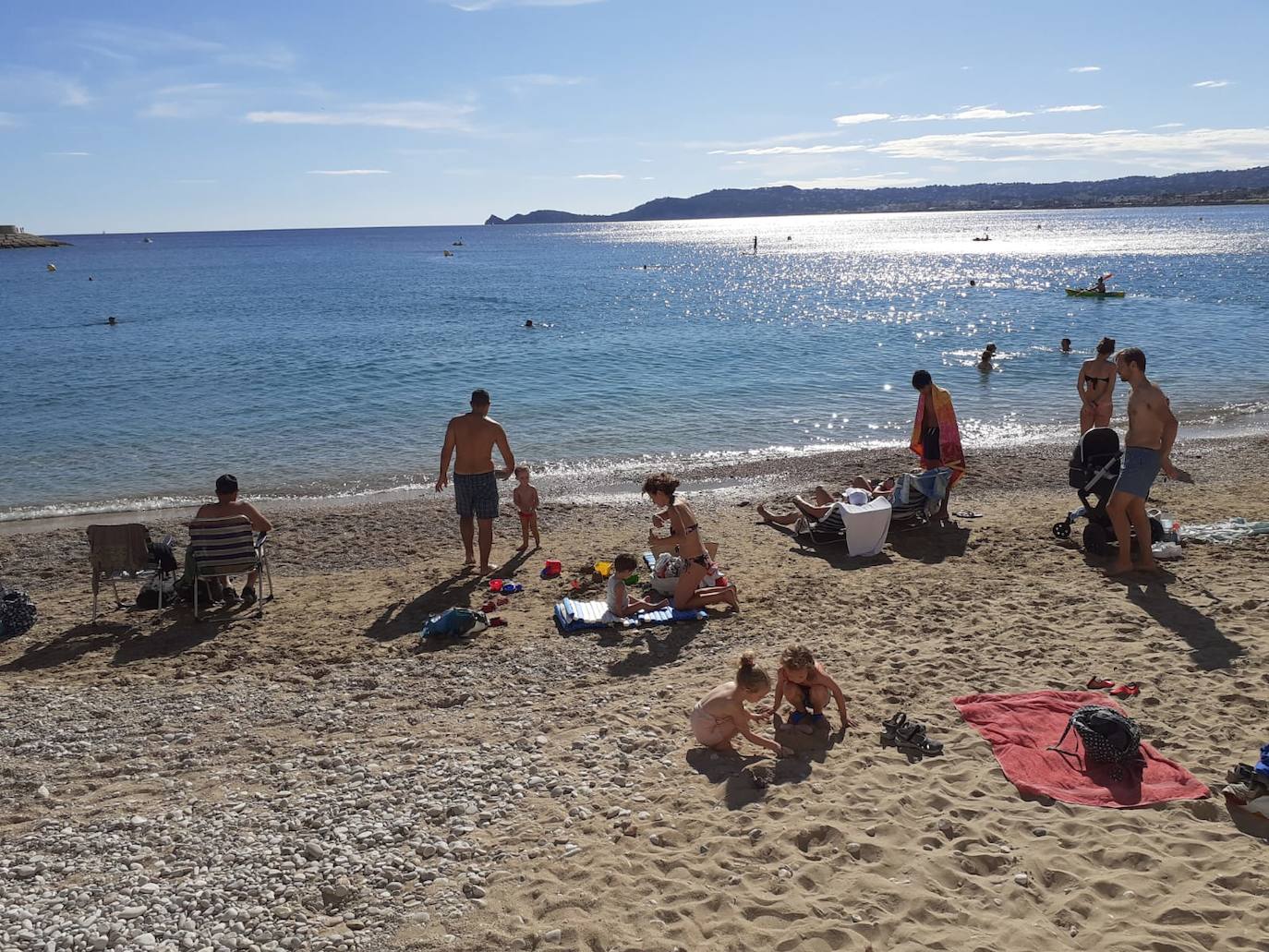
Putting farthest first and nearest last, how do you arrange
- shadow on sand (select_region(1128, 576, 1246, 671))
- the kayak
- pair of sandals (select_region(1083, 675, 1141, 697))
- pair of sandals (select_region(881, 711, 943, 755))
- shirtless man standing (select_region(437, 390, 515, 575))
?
the kayak
shirtless man standing (select_region(437, 390, 515, 575))
shadow on sand (select_region(1128, 576, 1246, 671))
pair of sandals (select_region(1083, 675, 1141, 697))
pair of sandals (select_region(881, 711, 943, 755))

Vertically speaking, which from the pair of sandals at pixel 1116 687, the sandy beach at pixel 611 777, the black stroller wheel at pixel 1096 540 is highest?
the black stroller wheel at pixel 1096 540

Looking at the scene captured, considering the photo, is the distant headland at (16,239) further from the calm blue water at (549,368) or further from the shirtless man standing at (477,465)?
the shirtless man standing at (477,465)

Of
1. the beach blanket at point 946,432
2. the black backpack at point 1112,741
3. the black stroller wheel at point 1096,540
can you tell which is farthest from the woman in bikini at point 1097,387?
the black backpack at point 1112,741

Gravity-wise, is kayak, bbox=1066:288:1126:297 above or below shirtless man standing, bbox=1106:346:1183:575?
above

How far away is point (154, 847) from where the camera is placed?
186 inches

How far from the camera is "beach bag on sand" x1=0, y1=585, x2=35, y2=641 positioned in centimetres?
809

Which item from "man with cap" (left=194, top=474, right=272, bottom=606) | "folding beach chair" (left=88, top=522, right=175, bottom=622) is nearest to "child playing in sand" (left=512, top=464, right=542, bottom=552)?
"man with cap" (left=194, top=474, right=272, bottom=606)

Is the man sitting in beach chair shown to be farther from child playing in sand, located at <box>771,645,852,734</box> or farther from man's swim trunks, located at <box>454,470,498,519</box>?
child playing in sand, located at <box>771,645,852,734</box>

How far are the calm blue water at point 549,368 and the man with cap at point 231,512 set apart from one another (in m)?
5.82

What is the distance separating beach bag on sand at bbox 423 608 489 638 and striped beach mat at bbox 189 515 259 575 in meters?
1.92

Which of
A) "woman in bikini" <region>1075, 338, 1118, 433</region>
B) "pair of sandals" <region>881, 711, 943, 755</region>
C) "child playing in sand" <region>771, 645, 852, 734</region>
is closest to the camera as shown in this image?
"pair of sandals" <region>881, 711, 943, 755</region>

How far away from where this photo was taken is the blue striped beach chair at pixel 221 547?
26.6 feet

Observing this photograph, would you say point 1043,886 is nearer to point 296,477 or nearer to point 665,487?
point 665,487

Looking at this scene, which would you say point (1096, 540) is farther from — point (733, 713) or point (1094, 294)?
point (1094, 294)
